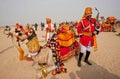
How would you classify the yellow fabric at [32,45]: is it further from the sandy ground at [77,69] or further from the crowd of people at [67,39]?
the sandy ground at [77,69]

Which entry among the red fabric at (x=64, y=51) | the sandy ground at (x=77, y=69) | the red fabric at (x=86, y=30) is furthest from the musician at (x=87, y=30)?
the red fabric at (x=64, y=51)

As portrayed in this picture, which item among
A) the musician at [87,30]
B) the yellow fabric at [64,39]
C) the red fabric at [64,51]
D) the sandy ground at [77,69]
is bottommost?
the sandy ground at [77,69]

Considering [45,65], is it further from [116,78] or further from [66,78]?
[116,78]

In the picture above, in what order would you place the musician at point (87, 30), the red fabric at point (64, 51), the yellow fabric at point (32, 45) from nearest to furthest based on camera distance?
the yellow fabric at point (32, 45) → the musician at point (87, 30) → the red fabric at point (64, 51)

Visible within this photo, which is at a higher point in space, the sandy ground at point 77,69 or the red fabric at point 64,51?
the red fabric at point 64,51

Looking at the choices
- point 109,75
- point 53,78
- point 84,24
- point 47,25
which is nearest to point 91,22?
point 84,24

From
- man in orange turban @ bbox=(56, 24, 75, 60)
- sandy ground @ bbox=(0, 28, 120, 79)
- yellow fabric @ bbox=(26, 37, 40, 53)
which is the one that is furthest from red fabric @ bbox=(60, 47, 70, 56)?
yellow fabric @ bbox=(26, 37, 40, 53)

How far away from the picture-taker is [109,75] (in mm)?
4699

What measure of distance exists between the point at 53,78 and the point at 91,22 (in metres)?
2.51

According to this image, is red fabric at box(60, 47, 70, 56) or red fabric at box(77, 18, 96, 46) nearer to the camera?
red fabric at box(77, 18, 96, 46)

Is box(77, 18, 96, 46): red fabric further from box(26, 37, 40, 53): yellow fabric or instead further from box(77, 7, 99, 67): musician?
box(26, 37, 40, 53): yellow fabric

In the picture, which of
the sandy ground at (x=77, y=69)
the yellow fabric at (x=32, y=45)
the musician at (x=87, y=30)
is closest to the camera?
the yellow fabric at (x=32, y=45)

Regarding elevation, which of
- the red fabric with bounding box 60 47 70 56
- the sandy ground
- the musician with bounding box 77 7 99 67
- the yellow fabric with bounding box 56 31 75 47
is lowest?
the sandy ground

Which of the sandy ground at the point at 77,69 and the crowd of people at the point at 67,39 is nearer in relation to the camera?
the crowd of people at the point at 67,39
